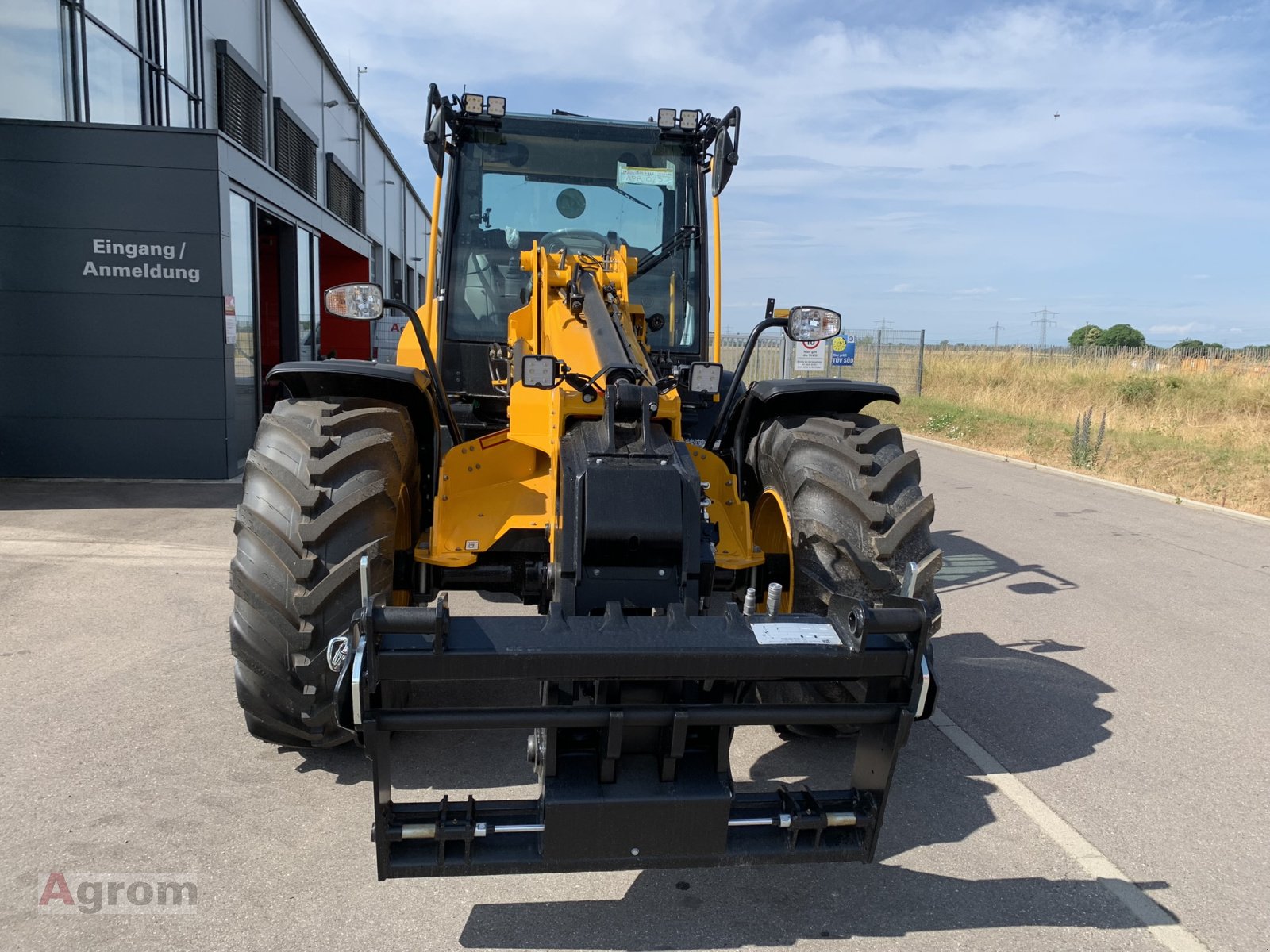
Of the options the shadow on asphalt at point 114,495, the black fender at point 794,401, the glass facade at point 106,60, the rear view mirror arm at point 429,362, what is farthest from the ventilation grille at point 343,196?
the black fender at point 794,401

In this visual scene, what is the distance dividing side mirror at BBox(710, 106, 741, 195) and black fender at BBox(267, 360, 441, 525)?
2.02 metres

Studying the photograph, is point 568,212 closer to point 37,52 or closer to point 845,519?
point 845,519

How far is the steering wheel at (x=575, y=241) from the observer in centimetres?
523

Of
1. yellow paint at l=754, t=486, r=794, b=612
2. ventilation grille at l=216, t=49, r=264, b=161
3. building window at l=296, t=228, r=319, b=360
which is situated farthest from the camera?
building window at l=296, t=228, r=319, b=360

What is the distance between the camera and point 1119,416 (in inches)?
781

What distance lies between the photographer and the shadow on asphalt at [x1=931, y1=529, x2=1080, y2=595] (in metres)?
6.95

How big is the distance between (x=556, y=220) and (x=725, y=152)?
40.9 inches

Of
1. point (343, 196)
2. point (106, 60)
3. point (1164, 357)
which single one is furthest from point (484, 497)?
point (1164, 357)

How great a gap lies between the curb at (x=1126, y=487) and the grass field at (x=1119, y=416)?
0.29 metres

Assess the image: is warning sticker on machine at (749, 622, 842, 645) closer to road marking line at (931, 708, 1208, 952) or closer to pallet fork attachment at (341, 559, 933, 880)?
pallet fork attachment at (341, 559, 933, 880)

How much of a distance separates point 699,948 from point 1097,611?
4.82m

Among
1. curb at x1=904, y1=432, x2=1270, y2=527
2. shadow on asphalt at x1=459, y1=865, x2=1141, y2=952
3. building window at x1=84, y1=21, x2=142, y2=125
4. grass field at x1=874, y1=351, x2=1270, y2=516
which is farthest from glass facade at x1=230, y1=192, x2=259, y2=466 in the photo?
grass field at x1=874, y1=351, x2=1270, y2=516

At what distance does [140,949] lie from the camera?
258 centimetres

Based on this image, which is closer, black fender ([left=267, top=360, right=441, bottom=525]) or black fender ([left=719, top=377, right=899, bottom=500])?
black fender ([left=267, top=360, right=441, bottom=525])
